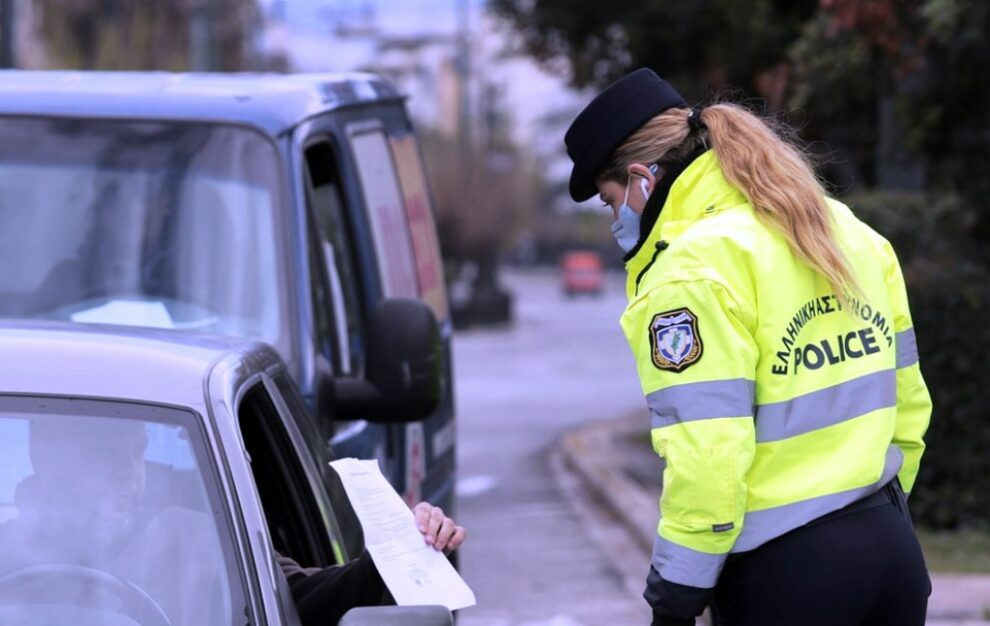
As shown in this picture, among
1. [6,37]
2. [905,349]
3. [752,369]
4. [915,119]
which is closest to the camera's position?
[752,369]

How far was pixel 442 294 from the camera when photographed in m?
7.42

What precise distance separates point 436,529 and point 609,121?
2.81ft

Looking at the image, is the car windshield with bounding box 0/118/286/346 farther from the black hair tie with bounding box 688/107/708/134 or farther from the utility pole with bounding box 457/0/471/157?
the utility pole with bounding box 457/0/471/157

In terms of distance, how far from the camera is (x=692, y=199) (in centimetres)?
326

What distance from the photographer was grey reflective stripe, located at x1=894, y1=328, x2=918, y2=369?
137 inches

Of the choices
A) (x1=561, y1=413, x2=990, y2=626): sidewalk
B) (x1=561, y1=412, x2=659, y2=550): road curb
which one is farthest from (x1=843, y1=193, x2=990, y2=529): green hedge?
(x1=561, y1=412, x2=659, y2=550): road curb

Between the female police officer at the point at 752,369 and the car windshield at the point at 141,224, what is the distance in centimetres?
175

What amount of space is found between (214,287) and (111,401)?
6.34ft

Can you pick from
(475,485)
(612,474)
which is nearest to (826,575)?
(612,474)

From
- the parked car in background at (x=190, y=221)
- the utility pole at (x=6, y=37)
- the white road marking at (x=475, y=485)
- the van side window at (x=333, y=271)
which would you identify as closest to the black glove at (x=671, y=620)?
the parked car in background at (x=190, y=221)

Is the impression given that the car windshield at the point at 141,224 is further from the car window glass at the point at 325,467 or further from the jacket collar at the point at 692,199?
the jacket collar at the point at 692,199

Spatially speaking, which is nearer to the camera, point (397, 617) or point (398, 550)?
point (397, 617)

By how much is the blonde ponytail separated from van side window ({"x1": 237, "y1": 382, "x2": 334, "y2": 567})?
36.3 inches

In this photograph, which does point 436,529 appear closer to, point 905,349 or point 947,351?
Result: point 905,349
